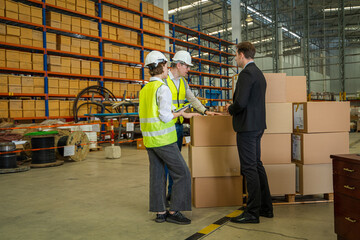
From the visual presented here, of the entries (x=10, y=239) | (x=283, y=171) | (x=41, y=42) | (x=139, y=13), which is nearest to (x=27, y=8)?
(x=41, y=42)

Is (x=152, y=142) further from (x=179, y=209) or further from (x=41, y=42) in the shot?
(x=41, y=42)

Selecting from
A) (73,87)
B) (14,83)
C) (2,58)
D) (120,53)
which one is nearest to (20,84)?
(14,83)

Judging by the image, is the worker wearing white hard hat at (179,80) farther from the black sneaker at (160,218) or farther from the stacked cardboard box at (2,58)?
the stacked cardboard box at (2,58)

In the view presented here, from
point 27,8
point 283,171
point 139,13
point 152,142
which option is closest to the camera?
point 152,142

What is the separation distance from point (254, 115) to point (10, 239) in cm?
257

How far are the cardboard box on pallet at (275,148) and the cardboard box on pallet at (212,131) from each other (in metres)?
0.40

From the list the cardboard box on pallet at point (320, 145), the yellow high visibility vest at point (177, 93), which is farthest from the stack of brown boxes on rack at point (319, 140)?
the yellow high visibility vest at point (177, 93)

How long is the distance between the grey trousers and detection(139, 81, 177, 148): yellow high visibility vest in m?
0.07

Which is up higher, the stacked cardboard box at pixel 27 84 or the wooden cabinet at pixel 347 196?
the stacked cardboard box at pixel 27 84

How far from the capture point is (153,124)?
9.15 ft

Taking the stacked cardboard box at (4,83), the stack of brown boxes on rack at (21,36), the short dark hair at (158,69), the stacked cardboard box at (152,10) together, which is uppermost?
the stacked cardboard box at (152,10)

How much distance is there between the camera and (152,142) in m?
2.83

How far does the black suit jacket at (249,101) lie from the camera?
112 inches

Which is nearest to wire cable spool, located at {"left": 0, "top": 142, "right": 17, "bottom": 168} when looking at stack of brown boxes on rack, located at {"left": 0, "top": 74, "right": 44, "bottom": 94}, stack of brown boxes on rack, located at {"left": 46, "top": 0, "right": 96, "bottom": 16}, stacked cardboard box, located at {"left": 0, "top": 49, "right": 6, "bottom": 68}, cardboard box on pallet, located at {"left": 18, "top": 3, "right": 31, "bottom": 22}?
stack of brown boxes on rack, located at {"left": 0, "top": 74, "right": 44, "bottom": 94}
